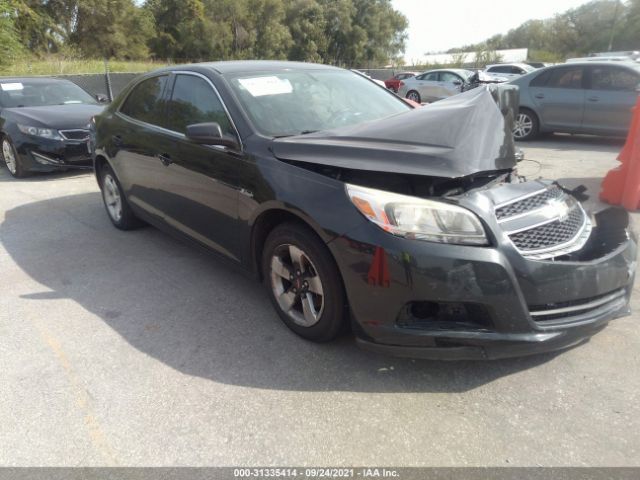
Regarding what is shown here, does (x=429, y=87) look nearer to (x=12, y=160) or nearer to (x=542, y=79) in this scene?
(x=542, y=79)

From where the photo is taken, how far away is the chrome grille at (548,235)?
2.34m

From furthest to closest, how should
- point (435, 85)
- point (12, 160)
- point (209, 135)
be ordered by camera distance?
point (435, 85) → point (12, 160) → point (209, 135)

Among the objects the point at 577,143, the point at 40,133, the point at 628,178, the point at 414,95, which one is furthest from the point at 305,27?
the point at 628,178

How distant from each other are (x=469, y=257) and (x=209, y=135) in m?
1.74

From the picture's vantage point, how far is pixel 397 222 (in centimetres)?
231

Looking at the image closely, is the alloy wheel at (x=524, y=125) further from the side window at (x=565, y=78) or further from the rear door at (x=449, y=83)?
the rear door at (x=449, y=83)

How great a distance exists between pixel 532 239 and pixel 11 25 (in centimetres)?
2481

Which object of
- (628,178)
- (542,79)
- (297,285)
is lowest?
(297,285)

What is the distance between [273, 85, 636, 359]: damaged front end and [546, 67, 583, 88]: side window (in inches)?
292

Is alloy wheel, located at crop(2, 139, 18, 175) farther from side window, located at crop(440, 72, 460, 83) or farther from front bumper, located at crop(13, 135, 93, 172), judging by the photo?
side window, located at crop(440, 72, 460, 83)

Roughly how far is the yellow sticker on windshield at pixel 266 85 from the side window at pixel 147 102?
38.5 inches

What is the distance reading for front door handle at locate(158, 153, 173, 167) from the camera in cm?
378

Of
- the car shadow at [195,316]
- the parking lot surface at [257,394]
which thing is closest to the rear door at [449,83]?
the car shadow at [195,316]

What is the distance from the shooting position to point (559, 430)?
2160 millimetres
